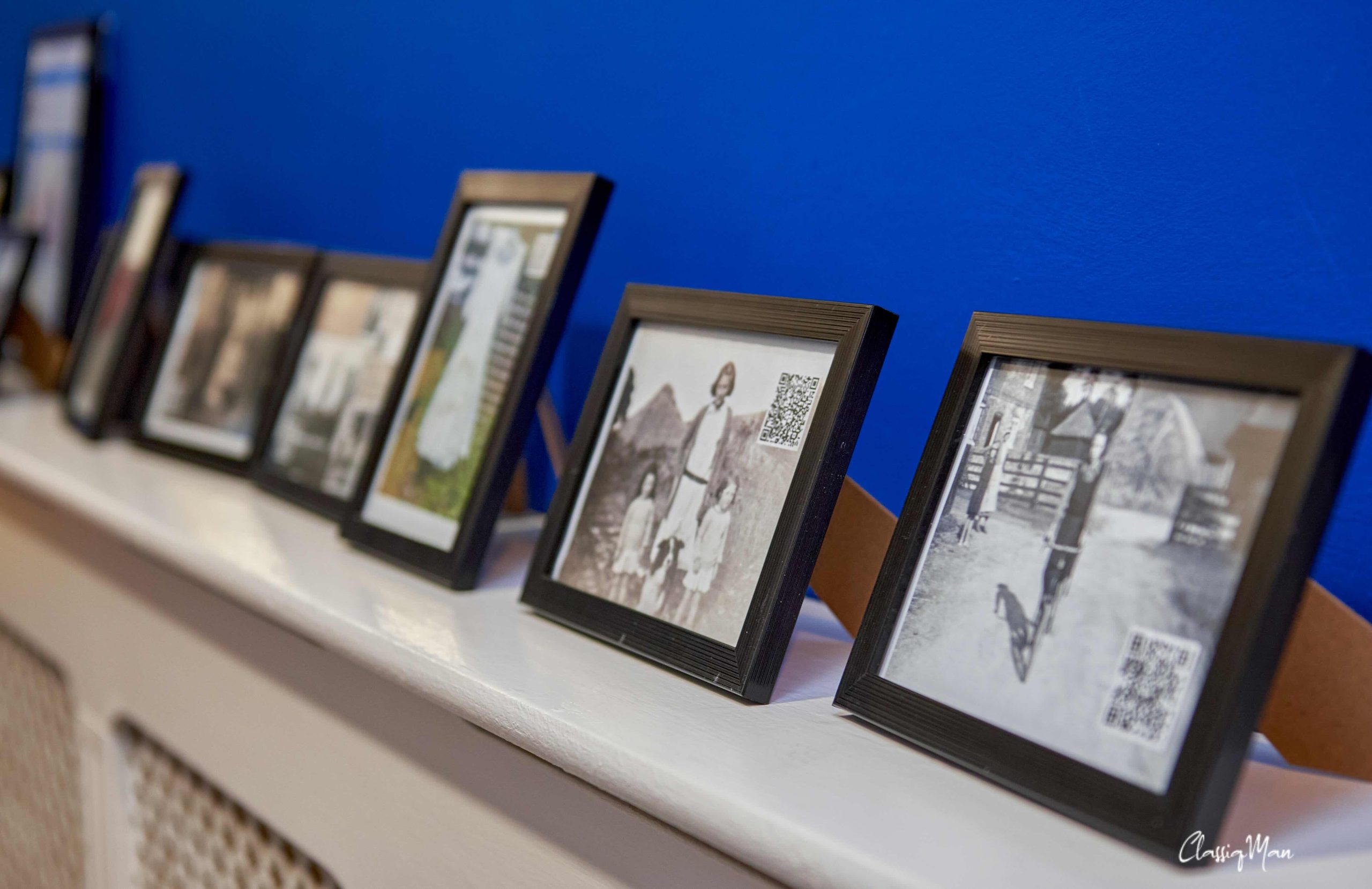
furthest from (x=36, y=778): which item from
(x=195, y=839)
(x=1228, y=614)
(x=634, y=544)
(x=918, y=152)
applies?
(x=1228, y=614)

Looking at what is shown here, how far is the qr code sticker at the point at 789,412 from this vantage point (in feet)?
2.13

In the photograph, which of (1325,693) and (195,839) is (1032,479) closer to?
(1325,693)

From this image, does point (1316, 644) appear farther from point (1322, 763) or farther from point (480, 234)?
point (480, 234)

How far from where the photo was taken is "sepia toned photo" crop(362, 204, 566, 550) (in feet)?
2.75

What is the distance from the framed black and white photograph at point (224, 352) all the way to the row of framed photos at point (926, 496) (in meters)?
0.20

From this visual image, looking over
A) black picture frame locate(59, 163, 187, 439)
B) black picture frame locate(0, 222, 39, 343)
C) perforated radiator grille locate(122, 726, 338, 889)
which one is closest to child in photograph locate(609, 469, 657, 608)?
perforated radiator grille locate(122, 726, 338, 889)

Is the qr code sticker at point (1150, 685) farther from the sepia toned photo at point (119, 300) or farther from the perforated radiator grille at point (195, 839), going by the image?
the sepia toned photo at point (119, 300)

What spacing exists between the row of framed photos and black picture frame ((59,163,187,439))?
465 millimetres

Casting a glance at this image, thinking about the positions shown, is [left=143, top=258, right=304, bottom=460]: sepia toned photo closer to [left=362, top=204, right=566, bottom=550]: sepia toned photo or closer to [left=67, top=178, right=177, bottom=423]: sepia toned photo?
[left=67, top=178, right=177, bottom=423]: sepia toned photo

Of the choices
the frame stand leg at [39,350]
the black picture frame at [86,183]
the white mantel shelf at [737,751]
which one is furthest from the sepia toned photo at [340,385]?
the black picture frame at [86,183]

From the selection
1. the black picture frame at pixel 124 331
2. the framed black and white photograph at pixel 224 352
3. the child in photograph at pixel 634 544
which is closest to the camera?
the child in photograph at pixel 634 544

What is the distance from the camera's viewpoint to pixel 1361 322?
61cm

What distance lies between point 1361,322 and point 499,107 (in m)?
0.88

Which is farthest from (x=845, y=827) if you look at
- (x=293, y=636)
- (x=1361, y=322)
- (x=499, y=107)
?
(x=499, y=107)
